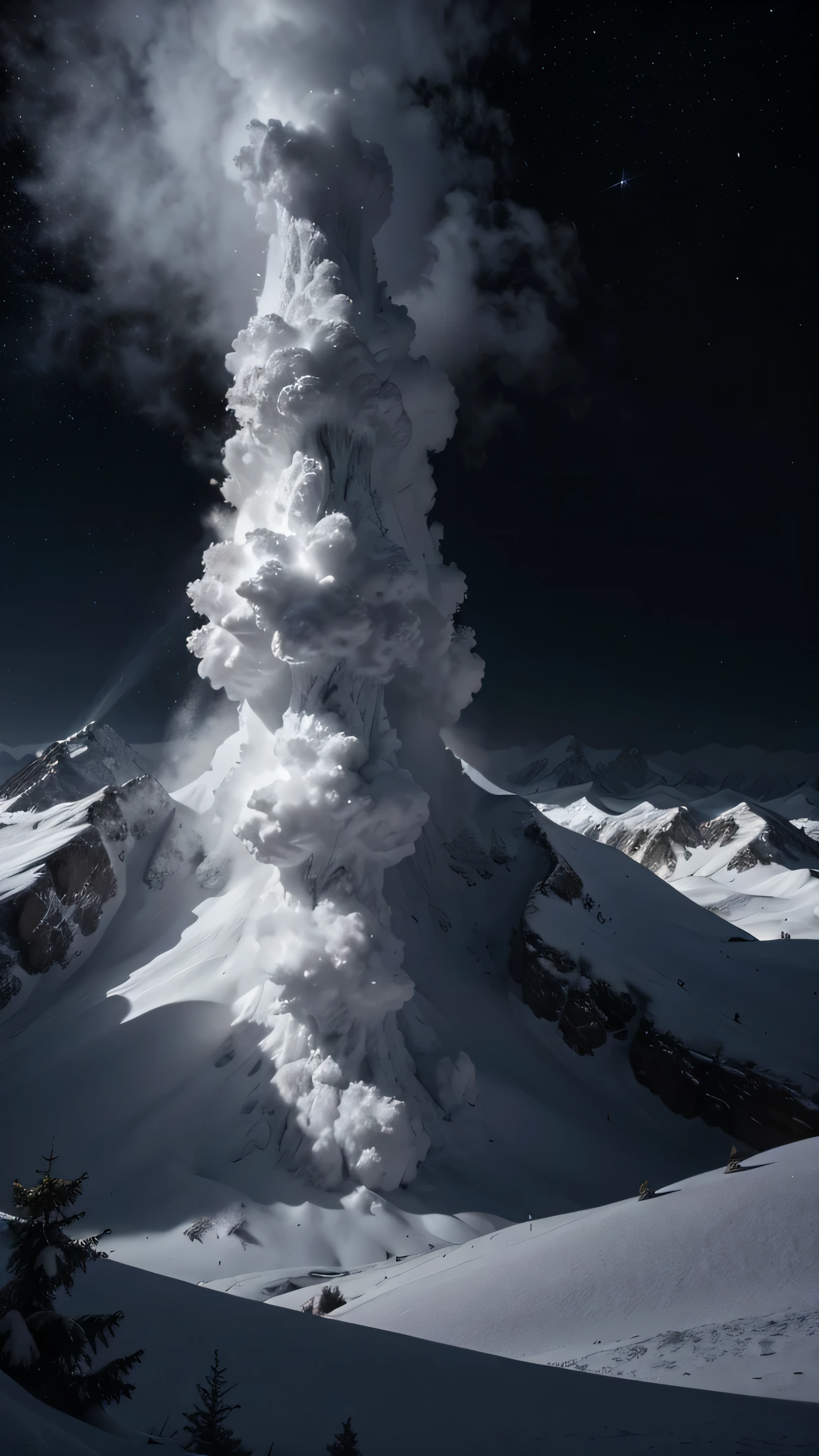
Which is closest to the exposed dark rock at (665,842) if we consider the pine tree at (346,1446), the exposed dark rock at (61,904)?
the exposed dark rock at (61,904)

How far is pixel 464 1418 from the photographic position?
9.42 meters

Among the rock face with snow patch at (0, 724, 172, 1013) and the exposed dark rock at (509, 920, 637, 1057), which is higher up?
the rock face with snow patch at (0, 724, 172, 1013)

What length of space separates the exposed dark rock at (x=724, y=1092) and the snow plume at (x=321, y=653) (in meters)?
16.0

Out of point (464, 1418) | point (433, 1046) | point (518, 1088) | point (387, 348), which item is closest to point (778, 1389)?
point (464, 1418)

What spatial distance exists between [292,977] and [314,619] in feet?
51.0

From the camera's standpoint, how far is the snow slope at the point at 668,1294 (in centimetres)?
968

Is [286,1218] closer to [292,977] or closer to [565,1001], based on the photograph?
[292,977]

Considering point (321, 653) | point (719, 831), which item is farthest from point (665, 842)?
point (321, 653)

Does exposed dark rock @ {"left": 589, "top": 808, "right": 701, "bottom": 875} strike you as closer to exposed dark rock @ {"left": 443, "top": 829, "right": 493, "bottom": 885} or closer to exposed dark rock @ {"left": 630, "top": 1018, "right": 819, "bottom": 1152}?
exposed dark rock @ {"left": 443, "top": 829, "right": 493, "bottom": 885}

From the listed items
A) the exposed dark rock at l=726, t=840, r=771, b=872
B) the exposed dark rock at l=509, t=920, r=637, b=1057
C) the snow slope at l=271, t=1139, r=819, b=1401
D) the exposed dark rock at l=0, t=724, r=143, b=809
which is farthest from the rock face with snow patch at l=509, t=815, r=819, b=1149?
the exposed dark rock at l=726, t=840, r=771, b=872

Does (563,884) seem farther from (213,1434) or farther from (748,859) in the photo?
(748,859)

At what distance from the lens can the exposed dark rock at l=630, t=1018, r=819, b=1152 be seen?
41.7 meters

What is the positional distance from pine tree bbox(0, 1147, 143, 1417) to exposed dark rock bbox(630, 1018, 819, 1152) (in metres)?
42.6

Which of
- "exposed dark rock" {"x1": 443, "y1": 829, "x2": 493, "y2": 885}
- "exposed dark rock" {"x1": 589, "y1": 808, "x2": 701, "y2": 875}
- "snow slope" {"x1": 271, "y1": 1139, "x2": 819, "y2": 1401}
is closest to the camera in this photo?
"snow slope" {"x1": 271, "y1": 1139, "x2": 819, "y2": 1401}
